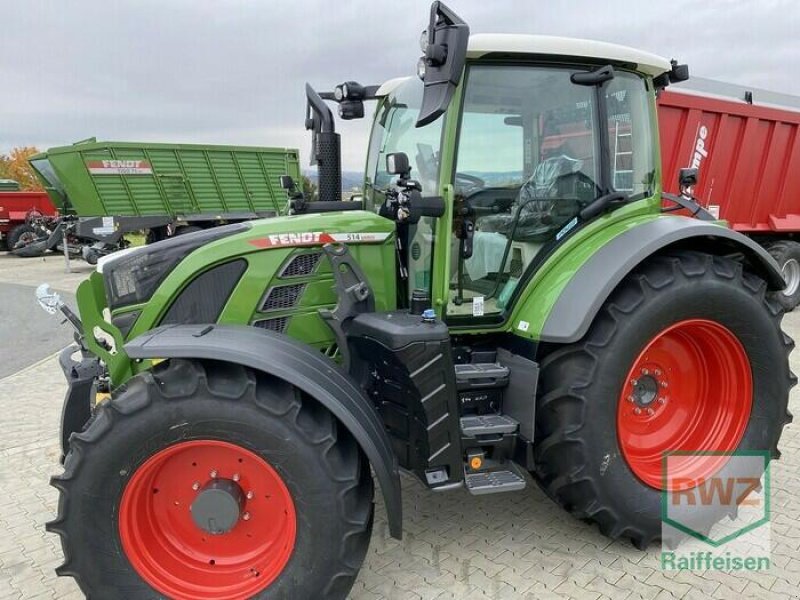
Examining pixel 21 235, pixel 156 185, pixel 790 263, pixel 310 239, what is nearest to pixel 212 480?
pixel 310 239

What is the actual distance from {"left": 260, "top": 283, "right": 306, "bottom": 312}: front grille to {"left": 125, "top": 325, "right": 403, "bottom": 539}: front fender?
0.28 m

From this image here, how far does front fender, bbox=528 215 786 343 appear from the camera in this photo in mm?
2604

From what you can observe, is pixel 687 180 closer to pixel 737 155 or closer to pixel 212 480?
pixel 212 480

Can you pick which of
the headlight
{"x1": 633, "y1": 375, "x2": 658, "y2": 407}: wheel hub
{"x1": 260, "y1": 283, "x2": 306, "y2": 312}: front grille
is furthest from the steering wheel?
{"x1": 633, "y1": 375, "x2": 658, "y2": 407}: wheel hub

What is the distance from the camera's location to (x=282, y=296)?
2.78m

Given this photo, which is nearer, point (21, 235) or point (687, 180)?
point (687, 180)

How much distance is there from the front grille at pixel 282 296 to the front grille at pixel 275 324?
5cm

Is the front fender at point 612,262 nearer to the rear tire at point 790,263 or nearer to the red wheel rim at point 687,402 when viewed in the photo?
the red wheel rim at point 687,402

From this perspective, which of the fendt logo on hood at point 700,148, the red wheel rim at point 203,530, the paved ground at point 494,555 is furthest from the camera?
the fendt logo on hood at point 700,148

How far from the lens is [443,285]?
110 inches

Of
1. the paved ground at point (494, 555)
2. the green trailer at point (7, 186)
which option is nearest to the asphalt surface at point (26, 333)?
the paved ground at point (494, 555)

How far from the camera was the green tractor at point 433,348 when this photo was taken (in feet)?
7.32

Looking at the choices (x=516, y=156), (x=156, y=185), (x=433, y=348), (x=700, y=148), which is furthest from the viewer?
(x=156, y=185)

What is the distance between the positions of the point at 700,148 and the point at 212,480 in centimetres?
730
